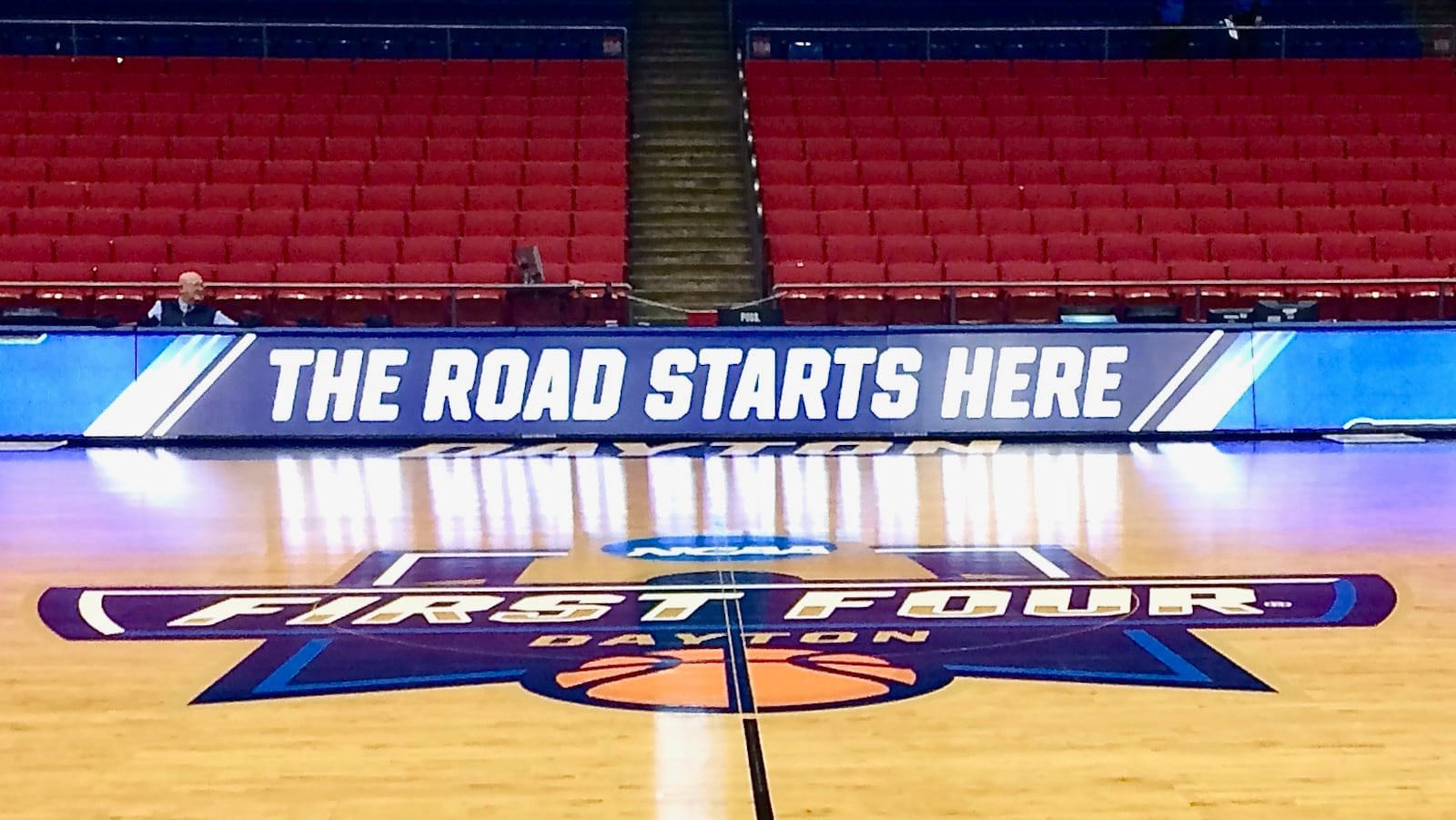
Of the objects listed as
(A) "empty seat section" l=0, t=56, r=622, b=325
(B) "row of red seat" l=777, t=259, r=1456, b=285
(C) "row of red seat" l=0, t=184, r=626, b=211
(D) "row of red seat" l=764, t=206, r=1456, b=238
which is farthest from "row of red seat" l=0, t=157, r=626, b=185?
(B) "row of red seat" l=777, t=259, r=1456, b=285

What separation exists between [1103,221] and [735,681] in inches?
527

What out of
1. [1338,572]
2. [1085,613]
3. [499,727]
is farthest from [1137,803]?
[1338,572]

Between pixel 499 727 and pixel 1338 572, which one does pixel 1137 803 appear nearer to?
pixel 499 727

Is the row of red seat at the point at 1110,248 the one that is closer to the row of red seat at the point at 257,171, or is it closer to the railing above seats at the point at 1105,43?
the row of red seat at the point at 257,171

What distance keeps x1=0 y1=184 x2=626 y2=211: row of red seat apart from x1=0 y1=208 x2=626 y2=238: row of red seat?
309mm

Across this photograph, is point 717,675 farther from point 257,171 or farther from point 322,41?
point 322,41

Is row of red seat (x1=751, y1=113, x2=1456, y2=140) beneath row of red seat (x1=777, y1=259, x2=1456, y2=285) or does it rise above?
above

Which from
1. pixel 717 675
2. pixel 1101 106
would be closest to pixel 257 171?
pixel 1101 106

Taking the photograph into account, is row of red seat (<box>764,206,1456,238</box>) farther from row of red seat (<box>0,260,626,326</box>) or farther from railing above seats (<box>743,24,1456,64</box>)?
railing above seats (<box>743,24,1456,64</box>)

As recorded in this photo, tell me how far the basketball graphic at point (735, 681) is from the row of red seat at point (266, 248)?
453 inches

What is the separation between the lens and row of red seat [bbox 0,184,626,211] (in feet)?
57.4

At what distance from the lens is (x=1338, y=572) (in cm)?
722

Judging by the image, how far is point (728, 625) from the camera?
6109mm

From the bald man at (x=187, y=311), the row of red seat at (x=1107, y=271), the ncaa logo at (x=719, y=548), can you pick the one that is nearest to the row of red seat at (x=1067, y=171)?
the row of red seat at (x=1107, y=271)
